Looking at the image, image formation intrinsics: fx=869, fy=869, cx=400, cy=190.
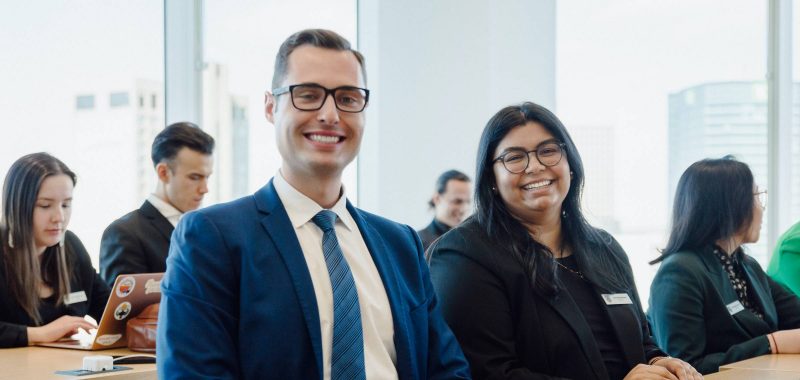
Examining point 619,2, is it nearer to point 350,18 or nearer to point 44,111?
point 350,18

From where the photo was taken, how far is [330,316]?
6.49ft

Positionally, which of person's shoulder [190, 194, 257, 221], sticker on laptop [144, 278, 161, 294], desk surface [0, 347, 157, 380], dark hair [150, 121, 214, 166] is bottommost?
desk surface [0, 347, 157, 380]

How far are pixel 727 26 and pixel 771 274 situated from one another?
9.97 feet

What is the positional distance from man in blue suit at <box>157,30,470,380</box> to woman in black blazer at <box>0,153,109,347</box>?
5.77ft

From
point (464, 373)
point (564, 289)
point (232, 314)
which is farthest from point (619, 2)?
point (232, 314)

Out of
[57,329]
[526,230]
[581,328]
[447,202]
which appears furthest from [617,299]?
[447,202]

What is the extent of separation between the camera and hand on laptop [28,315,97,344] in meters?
3.36

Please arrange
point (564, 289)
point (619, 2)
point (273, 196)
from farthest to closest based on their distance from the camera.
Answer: point (619, 2)
point (564, 289)
point (273, 196)

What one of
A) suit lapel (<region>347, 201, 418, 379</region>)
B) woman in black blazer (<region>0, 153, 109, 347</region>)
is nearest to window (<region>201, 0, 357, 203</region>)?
woman in black blazer (<region>0, 153, 109, 347</region>)

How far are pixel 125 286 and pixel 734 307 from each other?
233cm

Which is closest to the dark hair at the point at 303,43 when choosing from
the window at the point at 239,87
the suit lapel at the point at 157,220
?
the suit lapel at the point at 157,220

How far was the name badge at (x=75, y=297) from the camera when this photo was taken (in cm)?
371

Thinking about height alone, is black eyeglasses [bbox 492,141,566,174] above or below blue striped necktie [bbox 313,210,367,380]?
above

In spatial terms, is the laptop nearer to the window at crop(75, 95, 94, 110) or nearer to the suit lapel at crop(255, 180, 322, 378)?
the suit lapel at crop(255, 180, 322, 378)
